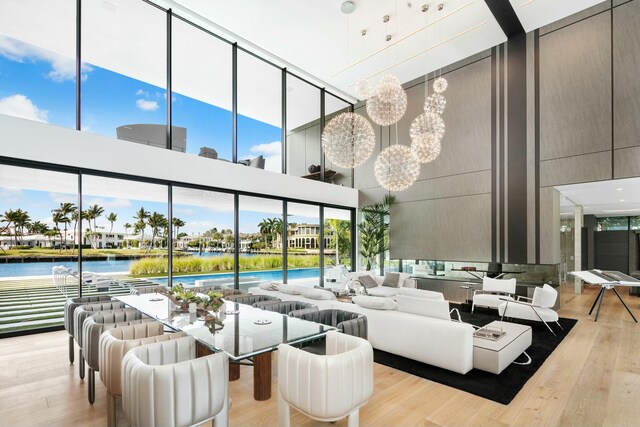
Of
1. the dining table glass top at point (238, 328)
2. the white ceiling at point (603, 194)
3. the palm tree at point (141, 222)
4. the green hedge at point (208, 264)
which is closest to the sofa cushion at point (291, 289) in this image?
the dining table glass top at point (238, 328)

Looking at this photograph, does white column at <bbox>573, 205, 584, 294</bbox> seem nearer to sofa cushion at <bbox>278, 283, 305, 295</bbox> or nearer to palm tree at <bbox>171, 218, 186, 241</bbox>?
sofa cushion at <bbox>278, 283, 305, 295</bbox>

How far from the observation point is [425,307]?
391 centimetres

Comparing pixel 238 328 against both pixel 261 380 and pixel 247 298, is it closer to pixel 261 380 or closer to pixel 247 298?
pixel 261 380

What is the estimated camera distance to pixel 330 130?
17.8 ft

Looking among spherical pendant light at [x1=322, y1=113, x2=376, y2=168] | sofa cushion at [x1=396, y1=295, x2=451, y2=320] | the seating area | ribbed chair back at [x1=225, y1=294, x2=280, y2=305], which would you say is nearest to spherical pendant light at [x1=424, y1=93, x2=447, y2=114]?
the seating area

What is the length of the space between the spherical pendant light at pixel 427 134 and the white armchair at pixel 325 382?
397cm

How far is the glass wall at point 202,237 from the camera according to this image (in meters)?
6.47

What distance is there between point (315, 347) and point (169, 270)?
3.75m

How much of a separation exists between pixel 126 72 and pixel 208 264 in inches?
174

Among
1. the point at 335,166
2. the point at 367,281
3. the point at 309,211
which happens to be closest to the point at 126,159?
the point at 309,211

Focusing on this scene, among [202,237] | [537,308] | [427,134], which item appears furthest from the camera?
[202,237]

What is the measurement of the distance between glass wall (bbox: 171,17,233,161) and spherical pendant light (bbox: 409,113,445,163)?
4191 millimetres

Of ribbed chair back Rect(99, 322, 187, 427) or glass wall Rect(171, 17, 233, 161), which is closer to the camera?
ribbed chair back Rect(99, 322, 187, 427)

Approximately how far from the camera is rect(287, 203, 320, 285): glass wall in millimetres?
8633
